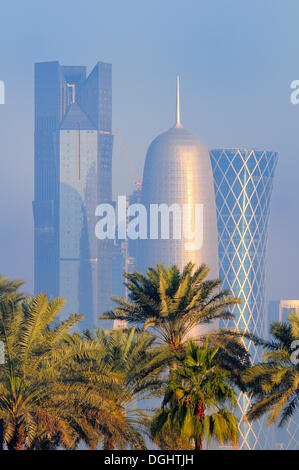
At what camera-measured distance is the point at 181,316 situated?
64.2 m

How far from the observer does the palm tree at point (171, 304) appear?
64.0 metres

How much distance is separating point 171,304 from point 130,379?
571cm

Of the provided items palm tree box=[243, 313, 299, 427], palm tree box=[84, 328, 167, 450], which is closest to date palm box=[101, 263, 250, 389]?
palm tree box=[84, 328, 167, 450]

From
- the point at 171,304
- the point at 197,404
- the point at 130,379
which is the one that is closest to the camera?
the point at 197,404

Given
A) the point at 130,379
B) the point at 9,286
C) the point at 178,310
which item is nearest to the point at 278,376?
the point at 178,310

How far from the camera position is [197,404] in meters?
49.5

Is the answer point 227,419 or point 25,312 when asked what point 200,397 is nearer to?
point 227,419

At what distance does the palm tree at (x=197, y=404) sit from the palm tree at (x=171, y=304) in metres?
13.0

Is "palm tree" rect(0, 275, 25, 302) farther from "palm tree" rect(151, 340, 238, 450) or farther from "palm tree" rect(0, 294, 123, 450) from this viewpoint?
"palm tree" rect(151, 340, 238, 450)

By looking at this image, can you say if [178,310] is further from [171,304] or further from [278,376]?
[278,376]

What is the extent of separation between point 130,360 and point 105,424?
17.3ft

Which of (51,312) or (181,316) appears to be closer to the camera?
(51,312)

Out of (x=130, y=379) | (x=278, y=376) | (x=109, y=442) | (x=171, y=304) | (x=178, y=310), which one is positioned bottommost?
(x=109, y=442)
